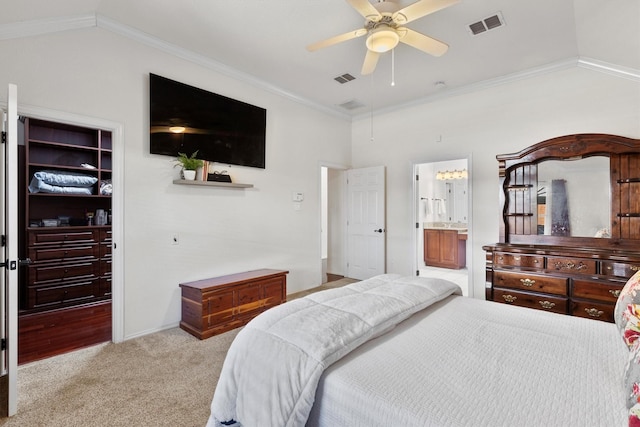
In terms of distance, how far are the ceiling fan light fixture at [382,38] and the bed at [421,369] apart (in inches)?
76.2

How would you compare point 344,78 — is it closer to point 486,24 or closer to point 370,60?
point 370,60

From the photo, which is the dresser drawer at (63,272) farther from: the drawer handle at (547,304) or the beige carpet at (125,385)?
the drawer handle at (547,304)

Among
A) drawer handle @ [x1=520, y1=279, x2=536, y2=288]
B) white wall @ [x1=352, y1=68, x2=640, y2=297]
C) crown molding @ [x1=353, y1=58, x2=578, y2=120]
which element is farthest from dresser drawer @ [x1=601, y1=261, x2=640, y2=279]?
crown molding @ [x1=353, y1=58, x2=578, y2=120]

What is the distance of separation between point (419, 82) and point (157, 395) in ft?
14.2

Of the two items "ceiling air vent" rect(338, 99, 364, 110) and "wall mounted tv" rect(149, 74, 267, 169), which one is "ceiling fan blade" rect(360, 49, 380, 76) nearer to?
"wall mounted tv" rect(149, 74, 267, 169)

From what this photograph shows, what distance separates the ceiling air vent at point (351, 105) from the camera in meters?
4.97

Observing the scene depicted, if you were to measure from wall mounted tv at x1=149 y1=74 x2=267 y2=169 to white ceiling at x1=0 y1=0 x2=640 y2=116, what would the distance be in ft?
0.93

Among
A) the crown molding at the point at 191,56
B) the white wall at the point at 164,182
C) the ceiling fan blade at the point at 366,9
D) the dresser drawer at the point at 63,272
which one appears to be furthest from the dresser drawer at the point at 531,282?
the dresser drawer at the point at 63,272

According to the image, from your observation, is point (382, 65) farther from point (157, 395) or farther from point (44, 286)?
point (44, 286)

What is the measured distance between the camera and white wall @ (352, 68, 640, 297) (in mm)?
3424

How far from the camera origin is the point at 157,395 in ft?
6.89

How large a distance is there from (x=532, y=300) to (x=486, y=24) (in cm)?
266

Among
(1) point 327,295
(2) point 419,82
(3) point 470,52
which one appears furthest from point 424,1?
(2) point 419,82

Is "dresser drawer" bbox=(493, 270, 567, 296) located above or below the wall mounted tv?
below
